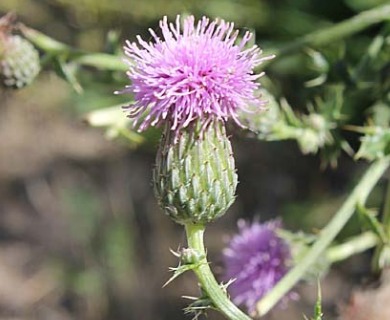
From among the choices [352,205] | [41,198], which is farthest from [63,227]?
[352,205]

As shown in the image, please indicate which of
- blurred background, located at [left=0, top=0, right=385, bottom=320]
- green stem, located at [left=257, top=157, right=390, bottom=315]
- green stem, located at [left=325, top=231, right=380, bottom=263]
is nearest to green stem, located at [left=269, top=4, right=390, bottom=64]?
green stem, located at [left=257, top=157, right=390, bottom=315]

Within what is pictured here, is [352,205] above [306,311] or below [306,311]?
below

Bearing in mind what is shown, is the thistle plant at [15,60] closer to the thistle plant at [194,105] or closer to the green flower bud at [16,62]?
the green flower bud at [16,62]

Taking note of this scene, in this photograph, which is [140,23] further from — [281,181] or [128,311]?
[128,311]

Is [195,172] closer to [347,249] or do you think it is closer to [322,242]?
[322,242]

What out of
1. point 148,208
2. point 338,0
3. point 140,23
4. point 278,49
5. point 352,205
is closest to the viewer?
point 352,205

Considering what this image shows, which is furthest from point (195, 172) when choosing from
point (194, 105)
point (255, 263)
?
point (255, 263)

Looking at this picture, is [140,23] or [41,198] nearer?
[140,23]
